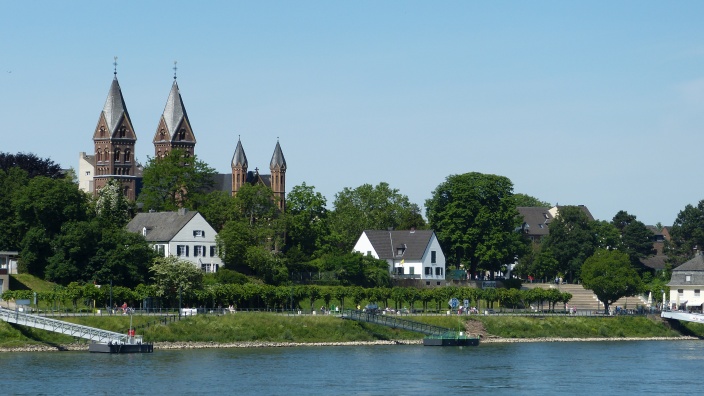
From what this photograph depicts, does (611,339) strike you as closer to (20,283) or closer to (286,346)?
(286,346)

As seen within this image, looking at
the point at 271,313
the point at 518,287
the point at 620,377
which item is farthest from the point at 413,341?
the point at 518,287

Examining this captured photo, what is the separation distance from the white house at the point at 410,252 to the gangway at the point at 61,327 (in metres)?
46.9

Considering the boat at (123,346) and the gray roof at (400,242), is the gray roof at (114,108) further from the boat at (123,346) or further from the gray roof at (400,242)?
the boat at (123,346)

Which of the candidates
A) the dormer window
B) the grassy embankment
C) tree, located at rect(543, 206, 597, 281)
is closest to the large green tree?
the dormer window

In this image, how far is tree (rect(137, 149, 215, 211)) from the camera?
138 metres

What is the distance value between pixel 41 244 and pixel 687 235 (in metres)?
79.6

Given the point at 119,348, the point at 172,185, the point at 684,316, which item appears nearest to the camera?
the point at 119,348

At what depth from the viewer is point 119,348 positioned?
86.3m

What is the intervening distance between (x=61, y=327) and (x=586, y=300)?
6050cm

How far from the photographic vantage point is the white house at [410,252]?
131250 millimetres

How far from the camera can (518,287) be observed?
135000mm

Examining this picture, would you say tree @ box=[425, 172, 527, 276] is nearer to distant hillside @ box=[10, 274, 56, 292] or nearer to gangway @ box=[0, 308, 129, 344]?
distant hillside @ box=[10, 274, 56, 292]

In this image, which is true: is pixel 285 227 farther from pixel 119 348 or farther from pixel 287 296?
pixel 119 348

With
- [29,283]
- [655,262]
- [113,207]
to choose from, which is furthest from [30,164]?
[655,262]
